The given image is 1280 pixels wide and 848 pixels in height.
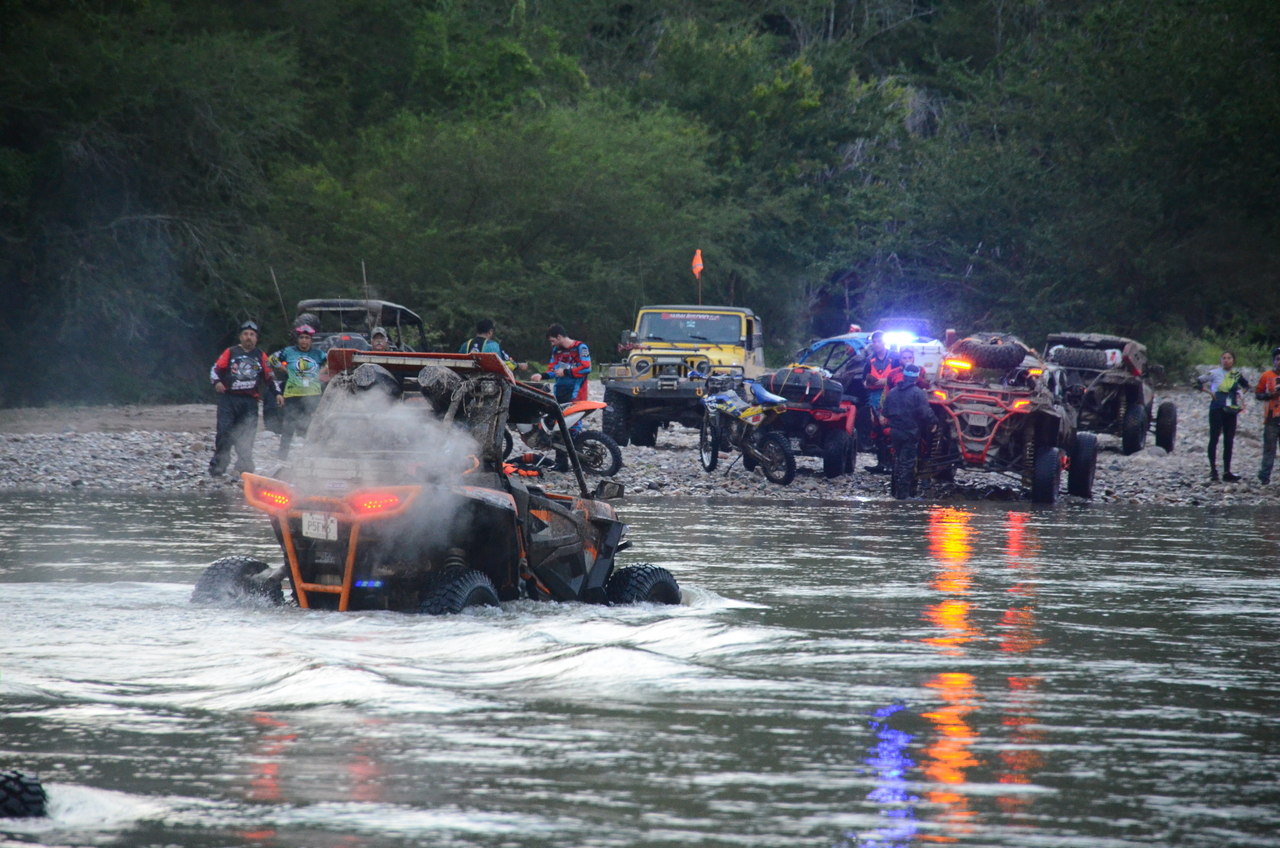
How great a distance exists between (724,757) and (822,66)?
51.8m

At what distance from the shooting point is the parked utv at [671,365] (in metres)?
22.2

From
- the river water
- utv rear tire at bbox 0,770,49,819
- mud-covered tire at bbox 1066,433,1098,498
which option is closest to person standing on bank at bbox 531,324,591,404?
mud-covered tire at bbox 1066,433,1098,498

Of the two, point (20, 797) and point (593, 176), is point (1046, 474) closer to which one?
point (20, 797)

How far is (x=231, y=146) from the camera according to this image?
36500 millimetres

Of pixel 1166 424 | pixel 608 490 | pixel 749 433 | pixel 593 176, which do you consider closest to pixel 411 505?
pixel 608 490

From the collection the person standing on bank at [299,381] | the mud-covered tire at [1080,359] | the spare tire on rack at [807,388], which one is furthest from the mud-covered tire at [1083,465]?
the person standing on bank at [299,381]

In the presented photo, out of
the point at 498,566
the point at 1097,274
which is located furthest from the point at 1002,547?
the point at 1097,274

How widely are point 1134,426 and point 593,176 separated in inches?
848

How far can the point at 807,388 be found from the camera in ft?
65.8

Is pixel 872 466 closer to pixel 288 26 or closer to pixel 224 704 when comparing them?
pixel 224 704

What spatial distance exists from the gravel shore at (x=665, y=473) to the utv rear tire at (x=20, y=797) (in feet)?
39.7

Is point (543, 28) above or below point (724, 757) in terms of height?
above

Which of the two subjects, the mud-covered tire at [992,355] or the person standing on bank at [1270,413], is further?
the person standing on bank at [1270,413]

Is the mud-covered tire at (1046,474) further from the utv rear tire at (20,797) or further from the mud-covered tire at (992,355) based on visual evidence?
the utv rear tire at (20,797)
